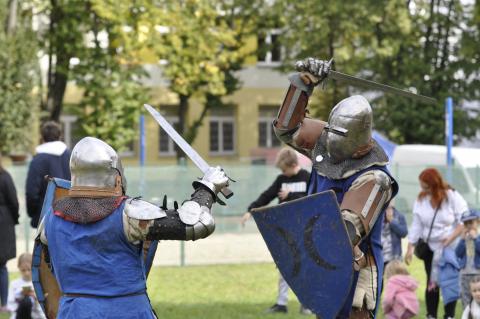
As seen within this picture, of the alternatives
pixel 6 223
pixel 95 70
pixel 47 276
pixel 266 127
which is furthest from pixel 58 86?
pixel 47 276

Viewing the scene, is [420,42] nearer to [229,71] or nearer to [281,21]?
[281,21]

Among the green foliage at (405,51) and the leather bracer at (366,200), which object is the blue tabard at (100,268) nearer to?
the leather bracer at (366,200)

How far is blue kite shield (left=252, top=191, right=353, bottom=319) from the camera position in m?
5.71

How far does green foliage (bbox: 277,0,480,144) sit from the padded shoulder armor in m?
24.5

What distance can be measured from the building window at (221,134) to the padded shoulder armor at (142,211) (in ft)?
109

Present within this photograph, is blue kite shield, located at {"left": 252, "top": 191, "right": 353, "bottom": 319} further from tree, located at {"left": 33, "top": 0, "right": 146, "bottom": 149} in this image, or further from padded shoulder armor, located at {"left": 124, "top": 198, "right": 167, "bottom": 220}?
tree, located at {"left": 33, "top": 0, "right": 146, "bottom": 149}

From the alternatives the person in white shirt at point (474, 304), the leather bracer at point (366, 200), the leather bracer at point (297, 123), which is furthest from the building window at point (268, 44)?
the leather bracer at point (366, 200)

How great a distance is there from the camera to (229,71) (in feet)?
112

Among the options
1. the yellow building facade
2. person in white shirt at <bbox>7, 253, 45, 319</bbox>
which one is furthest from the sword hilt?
the yellow building facade

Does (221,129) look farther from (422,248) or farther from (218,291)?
(422,248)

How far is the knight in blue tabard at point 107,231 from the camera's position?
5.39 meters

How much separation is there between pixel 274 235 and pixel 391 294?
3539 millimetres

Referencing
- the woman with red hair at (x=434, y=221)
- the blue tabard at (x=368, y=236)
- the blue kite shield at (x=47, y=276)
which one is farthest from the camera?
the woman with red hair at (x=434, y=221)

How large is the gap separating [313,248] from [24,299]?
370 centimetres
